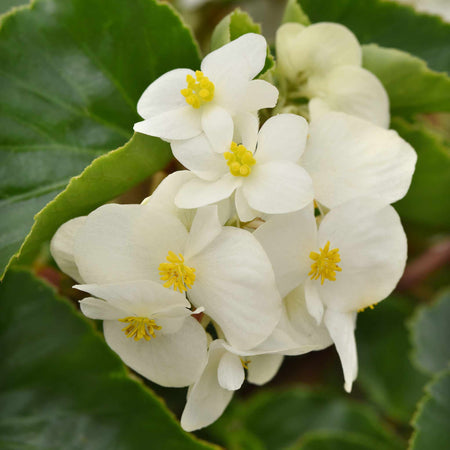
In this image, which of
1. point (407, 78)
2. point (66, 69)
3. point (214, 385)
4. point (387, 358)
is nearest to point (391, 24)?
point (407, 78)

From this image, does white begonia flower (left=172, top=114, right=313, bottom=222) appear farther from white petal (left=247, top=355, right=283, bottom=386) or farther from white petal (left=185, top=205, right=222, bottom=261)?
white petal (left=247, top=355, right=283, bottom=386)

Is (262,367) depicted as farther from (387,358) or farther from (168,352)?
(387,358)

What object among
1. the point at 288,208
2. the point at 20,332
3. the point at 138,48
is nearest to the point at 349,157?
the point at 288,208

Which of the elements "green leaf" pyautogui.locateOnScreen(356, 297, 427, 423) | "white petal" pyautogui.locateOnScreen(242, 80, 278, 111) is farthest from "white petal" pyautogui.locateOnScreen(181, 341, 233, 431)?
"green leaf" pyautogui.locateOnScreen(356, 297, 427, 423)

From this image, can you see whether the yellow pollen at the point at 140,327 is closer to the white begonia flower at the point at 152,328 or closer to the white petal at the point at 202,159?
the white begonia flower at the point at 152,328

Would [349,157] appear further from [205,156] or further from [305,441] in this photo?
[305,441]
